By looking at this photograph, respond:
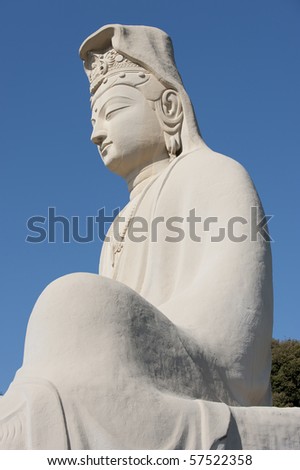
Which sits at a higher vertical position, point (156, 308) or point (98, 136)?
point (98, 136)

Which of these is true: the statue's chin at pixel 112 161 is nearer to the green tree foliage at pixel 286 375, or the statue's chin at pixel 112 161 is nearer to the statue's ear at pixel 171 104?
the statue's ear at pixel 171 104

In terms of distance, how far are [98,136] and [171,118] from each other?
2.03 feet

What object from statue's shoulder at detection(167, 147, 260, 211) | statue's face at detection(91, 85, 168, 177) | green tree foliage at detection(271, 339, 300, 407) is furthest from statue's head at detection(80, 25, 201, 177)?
green tree foliage at detection(271, 339, 300, 407)

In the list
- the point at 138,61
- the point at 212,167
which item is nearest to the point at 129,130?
the point at 138,61

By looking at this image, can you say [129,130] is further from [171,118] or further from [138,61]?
[138,61]

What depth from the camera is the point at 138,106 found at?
20.4ft

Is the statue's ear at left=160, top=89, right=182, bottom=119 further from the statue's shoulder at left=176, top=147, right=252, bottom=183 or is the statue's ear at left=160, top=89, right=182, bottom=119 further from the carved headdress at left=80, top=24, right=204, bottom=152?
the statue's shoulder at left=176, top=147, right=252, bottom=183

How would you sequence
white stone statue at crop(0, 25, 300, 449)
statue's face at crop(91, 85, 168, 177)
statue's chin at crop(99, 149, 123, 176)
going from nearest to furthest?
white stone statue at crop(0, 25, 300, 449) → statue's face at crop(91, 85, 168, 177) → statue's chin at crop(99, 149, 123, 176)

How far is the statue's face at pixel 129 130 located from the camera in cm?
618

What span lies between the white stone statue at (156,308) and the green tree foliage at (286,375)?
39.3 feet

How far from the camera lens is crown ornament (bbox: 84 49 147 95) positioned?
6320 mm

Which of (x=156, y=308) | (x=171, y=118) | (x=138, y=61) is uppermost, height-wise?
A: (x=138, y=61)
